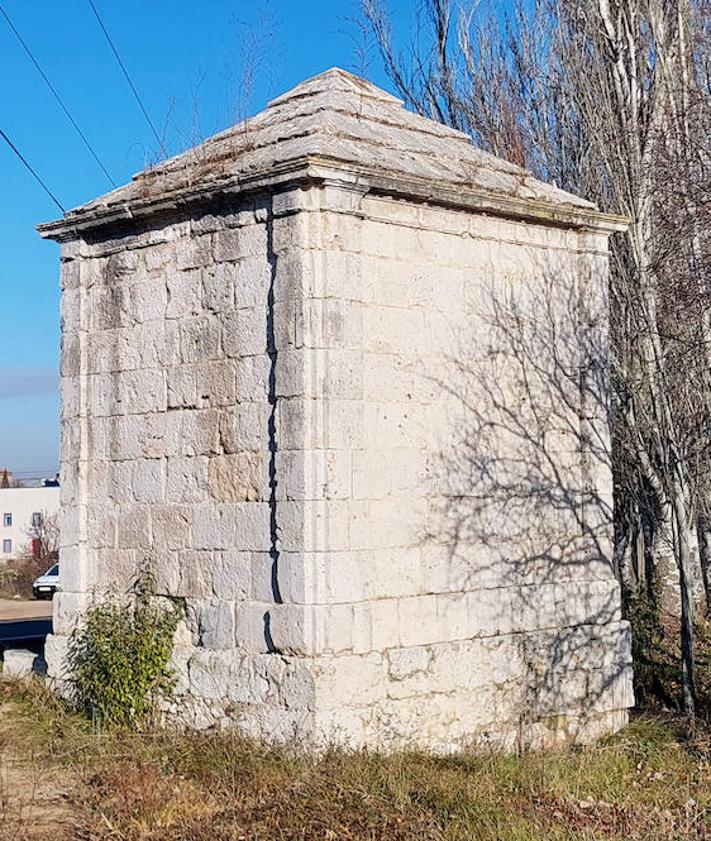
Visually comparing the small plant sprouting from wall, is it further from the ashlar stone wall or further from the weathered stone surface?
the weathered stone surface

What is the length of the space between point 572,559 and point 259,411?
8.99ft

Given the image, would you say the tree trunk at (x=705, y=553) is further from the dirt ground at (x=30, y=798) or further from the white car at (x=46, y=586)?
the white car at (x=46, y=586)

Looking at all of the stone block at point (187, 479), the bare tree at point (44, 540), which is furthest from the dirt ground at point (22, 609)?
the stone block at point (187, 479)

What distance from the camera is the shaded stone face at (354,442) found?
7.38 m

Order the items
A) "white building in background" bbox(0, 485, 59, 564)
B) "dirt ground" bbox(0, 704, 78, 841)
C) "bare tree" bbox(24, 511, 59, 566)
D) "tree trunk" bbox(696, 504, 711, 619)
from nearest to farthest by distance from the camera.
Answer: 1. "dirt ground" bbox(0, 704, 78, 841)
2. "tree trunk" bbox(696, 504, 711, 619)
3. "bare tree" bbox(24, 511, 59, 566)
4. "white building in background" bbox(0, 485, 59, 564)

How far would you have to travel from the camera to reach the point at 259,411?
7.61m

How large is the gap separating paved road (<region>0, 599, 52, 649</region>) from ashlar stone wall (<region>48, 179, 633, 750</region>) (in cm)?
669

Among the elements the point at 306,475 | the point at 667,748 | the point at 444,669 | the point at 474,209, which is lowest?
the point at 667,748

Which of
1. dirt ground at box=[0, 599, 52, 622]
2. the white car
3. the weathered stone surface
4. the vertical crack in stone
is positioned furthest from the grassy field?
the white car

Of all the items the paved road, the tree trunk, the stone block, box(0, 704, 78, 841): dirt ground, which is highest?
the stone block

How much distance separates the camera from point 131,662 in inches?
314

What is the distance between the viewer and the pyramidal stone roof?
25.0 feet

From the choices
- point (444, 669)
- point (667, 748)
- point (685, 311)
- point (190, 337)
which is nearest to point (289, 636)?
point (444, 669)

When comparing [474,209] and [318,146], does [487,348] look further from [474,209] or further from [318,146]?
[318,146]
